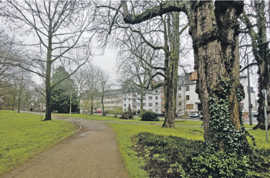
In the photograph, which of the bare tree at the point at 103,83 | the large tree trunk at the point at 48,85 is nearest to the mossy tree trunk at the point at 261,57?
the large tree trunk at the point at 48,85

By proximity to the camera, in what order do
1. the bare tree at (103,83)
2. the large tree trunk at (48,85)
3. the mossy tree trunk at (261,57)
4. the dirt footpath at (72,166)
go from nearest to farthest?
the dirt footpath at (72,166)
the mossy tree trunk at (261,57)
the large tree trunk at (48,85)
the bare tree at (103,83)

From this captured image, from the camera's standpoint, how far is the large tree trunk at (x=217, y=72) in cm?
375

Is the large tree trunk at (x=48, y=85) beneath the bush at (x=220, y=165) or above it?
above

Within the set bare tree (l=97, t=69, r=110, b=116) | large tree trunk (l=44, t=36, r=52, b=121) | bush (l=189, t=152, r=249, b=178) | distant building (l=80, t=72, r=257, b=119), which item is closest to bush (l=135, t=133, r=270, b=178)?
bush (l=189, t=152, r=249, b=178)

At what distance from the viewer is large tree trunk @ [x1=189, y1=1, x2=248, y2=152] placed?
3752mm

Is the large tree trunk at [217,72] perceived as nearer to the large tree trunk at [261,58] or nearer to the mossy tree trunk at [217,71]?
the mossy tree trunk at [217,71]

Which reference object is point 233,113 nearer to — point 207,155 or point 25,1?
point 207,155

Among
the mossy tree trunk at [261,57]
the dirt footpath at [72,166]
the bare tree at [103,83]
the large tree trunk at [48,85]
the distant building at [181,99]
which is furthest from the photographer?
the bare tree at [103,83]

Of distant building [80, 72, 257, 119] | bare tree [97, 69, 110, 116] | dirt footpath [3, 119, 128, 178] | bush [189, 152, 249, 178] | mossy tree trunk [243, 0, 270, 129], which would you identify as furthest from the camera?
bare tree [97, 69, 110, 116]

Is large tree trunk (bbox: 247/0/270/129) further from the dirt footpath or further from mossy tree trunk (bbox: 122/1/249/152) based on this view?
the dirt footpath

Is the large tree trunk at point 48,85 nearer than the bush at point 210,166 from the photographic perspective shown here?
No

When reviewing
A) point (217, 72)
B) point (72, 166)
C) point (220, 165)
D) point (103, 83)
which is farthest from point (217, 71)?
point (103, 83)

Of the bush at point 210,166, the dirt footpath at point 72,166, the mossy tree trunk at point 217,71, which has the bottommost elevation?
the dirt footpath at point 72,166

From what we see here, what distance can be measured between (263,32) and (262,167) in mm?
13772
